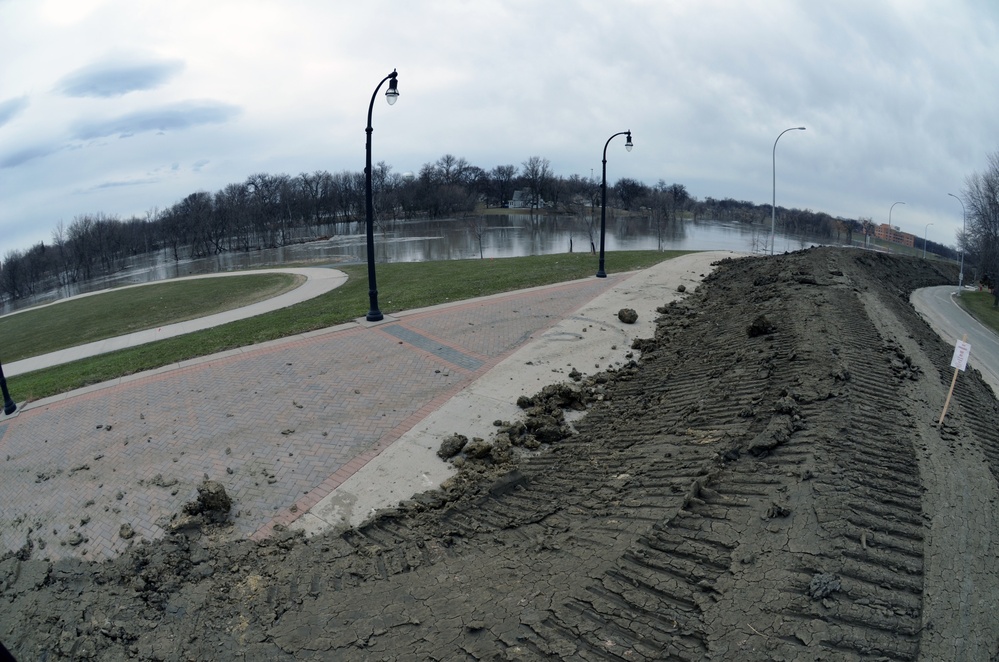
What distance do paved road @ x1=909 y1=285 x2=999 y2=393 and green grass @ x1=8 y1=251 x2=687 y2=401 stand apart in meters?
10.4

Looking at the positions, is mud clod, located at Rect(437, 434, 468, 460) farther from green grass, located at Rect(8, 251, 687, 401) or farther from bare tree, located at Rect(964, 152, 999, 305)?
bare tree, located at Rect(964, 152, 999, 305)

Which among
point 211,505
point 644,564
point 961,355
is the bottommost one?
point 211,505

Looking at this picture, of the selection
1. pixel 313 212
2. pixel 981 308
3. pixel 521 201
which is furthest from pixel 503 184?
pixel 981 308

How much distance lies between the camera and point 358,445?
7309 millimetres

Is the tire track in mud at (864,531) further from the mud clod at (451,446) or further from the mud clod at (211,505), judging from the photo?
the mud clod at (211,505)

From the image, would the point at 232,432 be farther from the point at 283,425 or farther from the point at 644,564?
the point at 644,564

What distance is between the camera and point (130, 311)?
22.8 m

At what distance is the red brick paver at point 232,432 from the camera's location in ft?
19.3

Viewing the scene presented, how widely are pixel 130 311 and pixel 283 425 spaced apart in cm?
1995

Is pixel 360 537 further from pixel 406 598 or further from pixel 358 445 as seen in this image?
pixel 358 445

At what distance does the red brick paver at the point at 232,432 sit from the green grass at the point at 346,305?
3.70ft

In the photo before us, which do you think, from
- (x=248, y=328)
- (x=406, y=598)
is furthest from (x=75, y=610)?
(x=248, y=328)

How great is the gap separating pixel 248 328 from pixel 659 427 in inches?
439

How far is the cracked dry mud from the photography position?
328 cm
